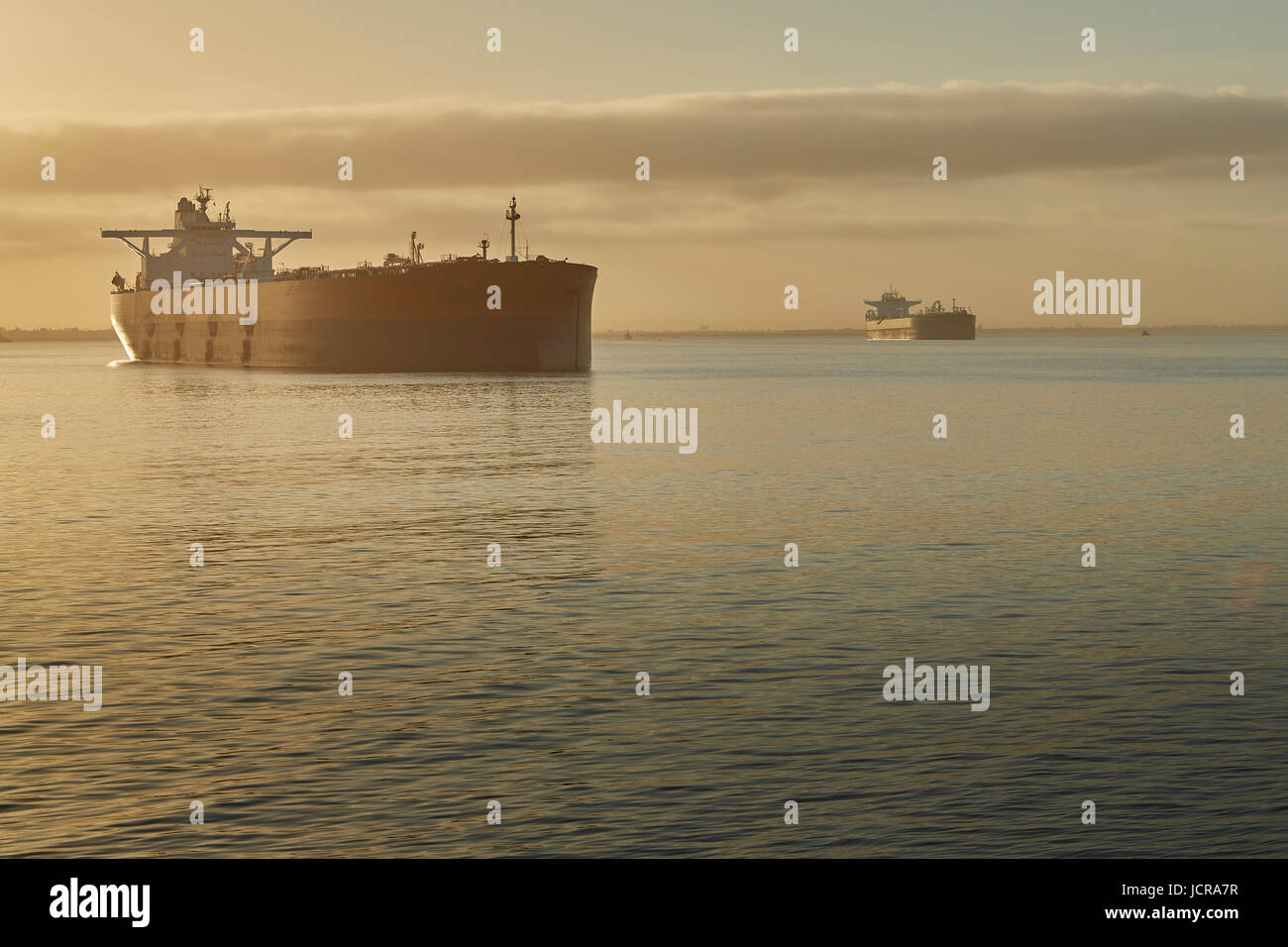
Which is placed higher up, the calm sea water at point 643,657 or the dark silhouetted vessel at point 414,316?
the dark silhouetted vessel at point 414,316

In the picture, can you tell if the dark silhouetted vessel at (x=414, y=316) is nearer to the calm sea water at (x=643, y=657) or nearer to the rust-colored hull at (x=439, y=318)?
the rust-colored hull at (x=439, y=318)

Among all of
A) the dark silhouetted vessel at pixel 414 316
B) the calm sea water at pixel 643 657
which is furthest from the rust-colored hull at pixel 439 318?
the calm sea water at pixel 643 657

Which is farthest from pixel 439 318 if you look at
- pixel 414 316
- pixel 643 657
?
pixel 643 657

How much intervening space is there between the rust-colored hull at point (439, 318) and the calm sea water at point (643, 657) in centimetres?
5546

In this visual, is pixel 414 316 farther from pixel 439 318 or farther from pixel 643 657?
pixel 643 657

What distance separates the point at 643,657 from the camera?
18438 mm

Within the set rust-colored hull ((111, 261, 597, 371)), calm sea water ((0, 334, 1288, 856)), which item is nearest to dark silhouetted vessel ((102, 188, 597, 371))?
rust-colored hull ((111, 261, 597, 371))

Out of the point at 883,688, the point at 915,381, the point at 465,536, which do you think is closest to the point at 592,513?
the point at 465,536

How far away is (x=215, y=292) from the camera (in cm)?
13212

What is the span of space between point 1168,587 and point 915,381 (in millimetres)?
105571

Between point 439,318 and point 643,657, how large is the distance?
284ft

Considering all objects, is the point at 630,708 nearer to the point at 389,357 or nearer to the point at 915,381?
the point at 389,357

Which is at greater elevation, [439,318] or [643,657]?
[439,318]

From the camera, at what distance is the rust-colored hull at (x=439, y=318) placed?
98.9 meters
